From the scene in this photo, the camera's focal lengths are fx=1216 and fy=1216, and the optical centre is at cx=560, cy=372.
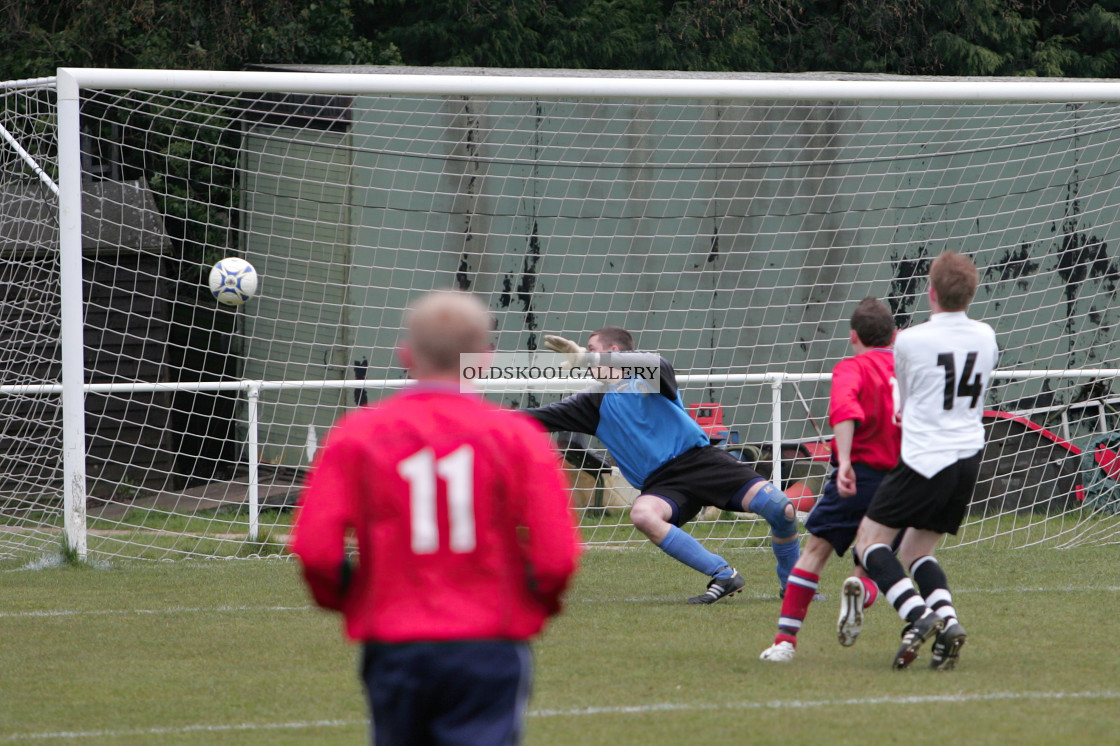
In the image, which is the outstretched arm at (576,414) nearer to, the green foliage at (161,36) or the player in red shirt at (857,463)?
the player in red shirt at (857,463)

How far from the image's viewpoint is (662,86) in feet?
24.9

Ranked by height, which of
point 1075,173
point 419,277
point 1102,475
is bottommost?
point 1102,475

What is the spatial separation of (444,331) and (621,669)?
2783 millimetres

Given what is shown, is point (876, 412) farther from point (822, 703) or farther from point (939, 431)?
point (822, 703)

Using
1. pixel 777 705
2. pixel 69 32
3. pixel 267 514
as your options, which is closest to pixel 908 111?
pixel 267 514

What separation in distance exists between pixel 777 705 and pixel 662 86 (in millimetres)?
4576

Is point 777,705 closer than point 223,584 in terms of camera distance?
Yes

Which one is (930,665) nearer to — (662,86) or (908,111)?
(662,86)

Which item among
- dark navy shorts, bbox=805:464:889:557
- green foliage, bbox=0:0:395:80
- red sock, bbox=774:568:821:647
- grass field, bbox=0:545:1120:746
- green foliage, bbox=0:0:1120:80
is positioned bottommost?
grass field, bbox=0:545:1120:746

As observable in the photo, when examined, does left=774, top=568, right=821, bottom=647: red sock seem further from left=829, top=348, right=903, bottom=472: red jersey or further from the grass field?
left=829, top=348, right=903, bottom=472: red jersey

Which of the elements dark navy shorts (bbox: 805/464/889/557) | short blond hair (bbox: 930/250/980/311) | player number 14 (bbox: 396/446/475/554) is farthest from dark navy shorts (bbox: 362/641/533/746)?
dark navy shorts (bbox: 805/464/889/557)

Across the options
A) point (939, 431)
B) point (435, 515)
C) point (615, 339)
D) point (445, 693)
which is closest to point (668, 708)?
point (939, 431)

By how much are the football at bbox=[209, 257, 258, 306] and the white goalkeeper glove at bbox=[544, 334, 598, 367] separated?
10.4ft

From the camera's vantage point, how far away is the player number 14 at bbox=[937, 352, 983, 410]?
4383 mm
